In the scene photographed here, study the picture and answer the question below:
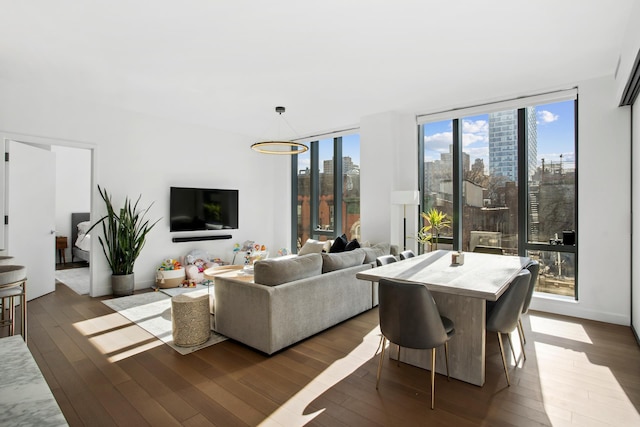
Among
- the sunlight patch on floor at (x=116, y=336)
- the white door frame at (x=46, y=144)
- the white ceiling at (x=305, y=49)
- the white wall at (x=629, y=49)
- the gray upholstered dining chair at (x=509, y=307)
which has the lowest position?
the sunlight patch on floor at (x=116, y=336)

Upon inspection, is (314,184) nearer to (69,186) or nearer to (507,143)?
(507,143)

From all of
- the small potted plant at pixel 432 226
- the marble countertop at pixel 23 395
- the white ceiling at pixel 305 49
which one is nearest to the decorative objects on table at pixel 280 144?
the white ceiling at pixel 305 49

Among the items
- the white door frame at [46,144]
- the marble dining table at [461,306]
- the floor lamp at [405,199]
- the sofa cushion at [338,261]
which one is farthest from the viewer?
the floor lamp at [405,199]

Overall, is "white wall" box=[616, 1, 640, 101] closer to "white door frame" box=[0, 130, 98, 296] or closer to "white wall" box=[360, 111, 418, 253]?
"white wall" box=[360, 111, 418, 253]

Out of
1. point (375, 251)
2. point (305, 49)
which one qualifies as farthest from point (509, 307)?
point (305, 49)

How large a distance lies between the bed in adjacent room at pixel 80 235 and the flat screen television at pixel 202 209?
2.59m

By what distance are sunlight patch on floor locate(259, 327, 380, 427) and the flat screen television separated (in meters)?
3.97

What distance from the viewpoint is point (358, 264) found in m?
4.13

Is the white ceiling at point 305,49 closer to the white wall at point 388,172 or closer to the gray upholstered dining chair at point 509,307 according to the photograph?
the white wall at point 388,172

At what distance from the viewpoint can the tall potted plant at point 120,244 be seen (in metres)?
5.04

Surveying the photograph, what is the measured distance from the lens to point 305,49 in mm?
3359

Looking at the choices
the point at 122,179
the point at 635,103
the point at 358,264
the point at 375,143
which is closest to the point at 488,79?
the point at 635,103

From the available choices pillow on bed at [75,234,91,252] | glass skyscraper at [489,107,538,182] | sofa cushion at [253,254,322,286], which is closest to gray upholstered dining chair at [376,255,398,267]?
sofa cushion at [253,254,322,286]

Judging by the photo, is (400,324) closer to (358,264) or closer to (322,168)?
(358,264)
